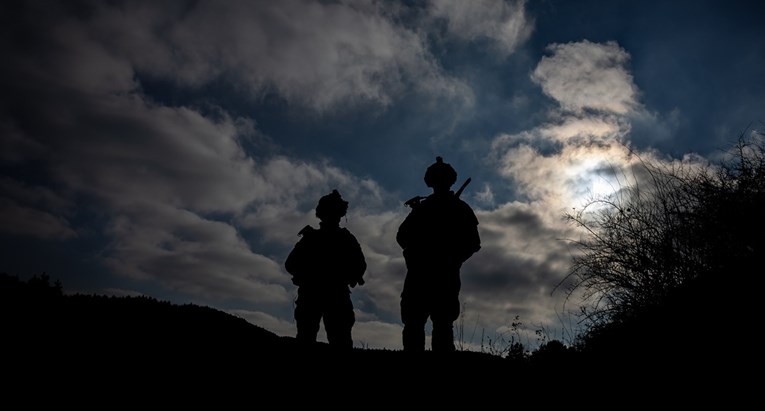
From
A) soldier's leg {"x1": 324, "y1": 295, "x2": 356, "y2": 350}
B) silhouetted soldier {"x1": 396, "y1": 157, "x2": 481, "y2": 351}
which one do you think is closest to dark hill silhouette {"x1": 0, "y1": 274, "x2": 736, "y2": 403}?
silhouetted soldier {"x1": 396, "y1": 157, "x2": 481, "y2": 351}

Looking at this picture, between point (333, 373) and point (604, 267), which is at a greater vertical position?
point (604, 267)

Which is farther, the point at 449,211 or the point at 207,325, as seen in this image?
the point at 207,325

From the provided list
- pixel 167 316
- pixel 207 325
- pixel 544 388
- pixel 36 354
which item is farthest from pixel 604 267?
pixel 36 354

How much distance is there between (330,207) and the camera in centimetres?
795

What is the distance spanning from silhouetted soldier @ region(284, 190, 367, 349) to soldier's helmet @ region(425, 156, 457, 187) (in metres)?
1.96

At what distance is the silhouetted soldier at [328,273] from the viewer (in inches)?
296

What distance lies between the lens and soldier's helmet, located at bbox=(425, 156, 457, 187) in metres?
6.54

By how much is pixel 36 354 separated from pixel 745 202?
8654 mm

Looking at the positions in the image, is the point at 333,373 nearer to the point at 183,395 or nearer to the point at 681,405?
the point at 183,395

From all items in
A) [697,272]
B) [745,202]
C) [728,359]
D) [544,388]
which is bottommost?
[544,388]

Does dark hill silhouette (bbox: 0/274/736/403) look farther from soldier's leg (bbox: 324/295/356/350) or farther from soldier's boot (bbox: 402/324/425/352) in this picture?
soldier's leg (bbox: 324/295/356/350)

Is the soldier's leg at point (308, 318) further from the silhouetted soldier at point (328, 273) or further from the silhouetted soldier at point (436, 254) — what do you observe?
the silhouetted soldier at point (436, 254)

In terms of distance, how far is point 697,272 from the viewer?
711 cm

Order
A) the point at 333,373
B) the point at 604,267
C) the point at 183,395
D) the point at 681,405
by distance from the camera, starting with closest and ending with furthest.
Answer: the point at 681,405
the point at 183,395
the point at 333,373
the point at 604,267
